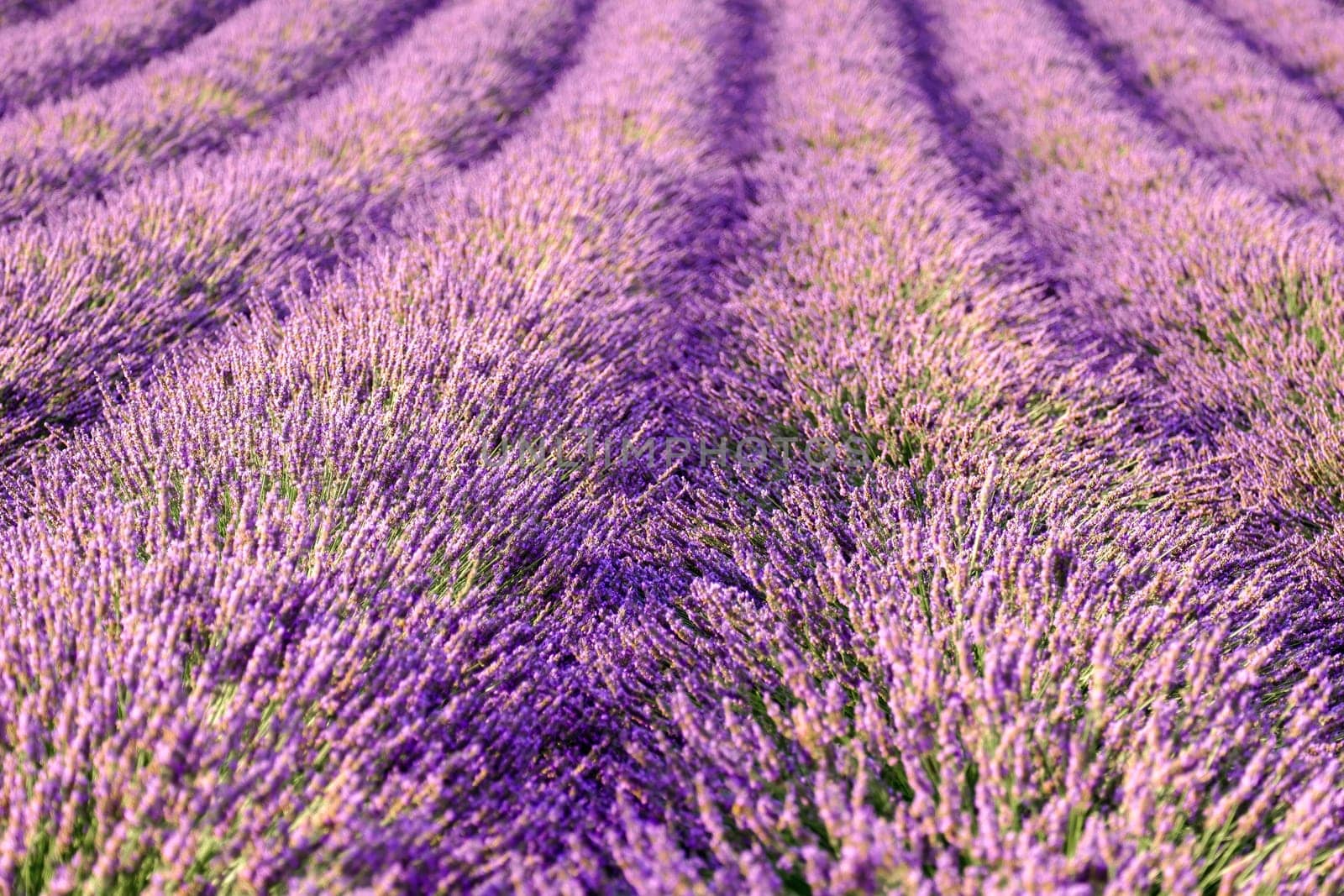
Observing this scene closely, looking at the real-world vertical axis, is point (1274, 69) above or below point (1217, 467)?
above

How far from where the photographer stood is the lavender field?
0.99 metres

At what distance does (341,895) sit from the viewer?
35.8 inches

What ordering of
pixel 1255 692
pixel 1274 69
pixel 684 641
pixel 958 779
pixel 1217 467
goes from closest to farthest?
pixel 958 779 < pixel 1255 692 < pixel 684 641 < pixel 1217 467 < pixel 1274 69

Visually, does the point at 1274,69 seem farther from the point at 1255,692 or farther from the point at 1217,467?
the point at 1255,692

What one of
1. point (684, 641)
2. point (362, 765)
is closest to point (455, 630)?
point (362, 765)

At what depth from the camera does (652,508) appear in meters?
2.05

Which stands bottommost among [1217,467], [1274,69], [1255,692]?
[1217,467]

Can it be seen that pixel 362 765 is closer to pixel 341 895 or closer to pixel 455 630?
pixel 341 895

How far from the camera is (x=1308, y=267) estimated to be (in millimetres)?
2812

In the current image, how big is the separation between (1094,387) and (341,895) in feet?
7.89

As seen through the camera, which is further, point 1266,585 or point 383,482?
point 383,482

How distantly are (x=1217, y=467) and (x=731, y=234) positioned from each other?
2.27 meters

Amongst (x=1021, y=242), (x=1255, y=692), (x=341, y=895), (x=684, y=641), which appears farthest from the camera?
(x=1021, y=242)

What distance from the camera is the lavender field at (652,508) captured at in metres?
0.99
